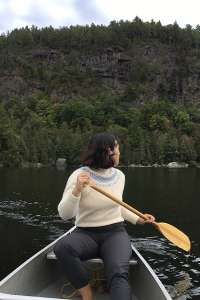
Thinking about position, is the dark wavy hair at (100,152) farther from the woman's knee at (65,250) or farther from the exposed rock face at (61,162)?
the exposed rock face at (61,162)

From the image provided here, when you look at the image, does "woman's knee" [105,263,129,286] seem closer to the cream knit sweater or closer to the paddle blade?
the cream knit sweater

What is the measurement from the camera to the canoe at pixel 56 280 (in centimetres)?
659

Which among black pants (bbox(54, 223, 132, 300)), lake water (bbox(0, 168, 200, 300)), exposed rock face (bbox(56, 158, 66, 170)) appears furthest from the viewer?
exposed rock face (bbox(56, 158, 66, 170))

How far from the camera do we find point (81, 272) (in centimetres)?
594

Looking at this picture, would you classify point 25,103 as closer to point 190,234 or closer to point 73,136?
point 73,136

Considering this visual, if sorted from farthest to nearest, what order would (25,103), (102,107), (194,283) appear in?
(25,103) → (102,107) → (194,283)

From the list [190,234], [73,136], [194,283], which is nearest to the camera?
[194,283]

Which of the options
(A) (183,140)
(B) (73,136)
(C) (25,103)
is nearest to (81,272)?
(B) (73,136)

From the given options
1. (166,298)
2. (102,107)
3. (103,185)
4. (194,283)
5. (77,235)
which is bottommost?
(194,283)

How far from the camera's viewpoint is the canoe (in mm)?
6594

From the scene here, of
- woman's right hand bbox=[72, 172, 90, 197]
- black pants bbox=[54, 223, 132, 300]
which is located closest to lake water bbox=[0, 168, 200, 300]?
black pants bbox=[54, 223, 132, 300]

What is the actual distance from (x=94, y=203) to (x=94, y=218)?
0.65 feet

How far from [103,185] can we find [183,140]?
120 metres

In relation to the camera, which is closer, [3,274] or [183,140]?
[3,274]
